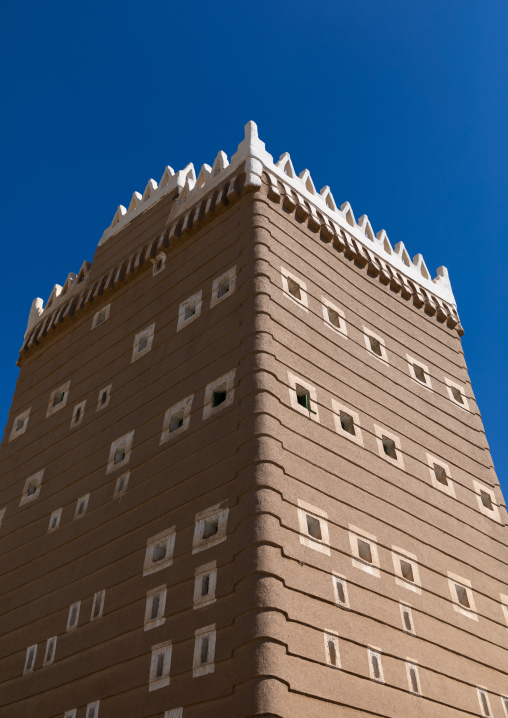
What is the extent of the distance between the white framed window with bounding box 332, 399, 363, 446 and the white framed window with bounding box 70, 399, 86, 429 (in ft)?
24.8

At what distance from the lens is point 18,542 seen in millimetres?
21969

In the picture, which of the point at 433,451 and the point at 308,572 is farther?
the point at 433,451

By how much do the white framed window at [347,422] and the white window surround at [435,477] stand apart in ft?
9.36

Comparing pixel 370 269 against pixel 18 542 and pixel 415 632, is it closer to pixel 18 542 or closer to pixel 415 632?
pixel 415 632

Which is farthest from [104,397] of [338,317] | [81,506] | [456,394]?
[456,394]

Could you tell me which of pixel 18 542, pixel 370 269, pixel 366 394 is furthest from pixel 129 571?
pixel 370 269

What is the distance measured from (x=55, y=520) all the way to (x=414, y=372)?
10618mm

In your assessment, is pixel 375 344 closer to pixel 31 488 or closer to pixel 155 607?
pixel 155 607

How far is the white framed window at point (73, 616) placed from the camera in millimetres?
18250

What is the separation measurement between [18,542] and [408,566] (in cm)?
1042

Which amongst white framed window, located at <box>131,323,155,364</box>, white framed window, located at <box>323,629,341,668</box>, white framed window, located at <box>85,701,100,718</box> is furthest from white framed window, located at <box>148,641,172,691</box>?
white framed window, located at <box>131,323,155,364</box>

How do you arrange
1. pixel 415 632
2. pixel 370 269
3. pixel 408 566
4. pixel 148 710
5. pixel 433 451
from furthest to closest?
1. pixel 370 269
2. pixel 433 451
3. pixel 408 566
4. pixel 415 632
5. pixel 148 710

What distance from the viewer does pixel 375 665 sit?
50.9ft

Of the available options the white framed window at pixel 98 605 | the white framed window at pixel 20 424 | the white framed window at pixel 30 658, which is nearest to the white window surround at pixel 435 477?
the white framed window at pixel 98 605
